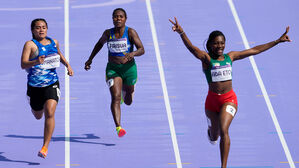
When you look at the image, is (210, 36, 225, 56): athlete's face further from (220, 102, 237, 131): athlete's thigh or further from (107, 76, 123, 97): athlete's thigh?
(107, 76, 123, 97): athlete's thigh

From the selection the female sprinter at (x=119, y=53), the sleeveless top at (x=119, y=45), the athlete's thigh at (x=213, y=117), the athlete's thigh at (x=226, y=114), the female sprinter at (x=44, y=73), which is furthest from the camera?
the sleeveless top at (x=119, y=45)

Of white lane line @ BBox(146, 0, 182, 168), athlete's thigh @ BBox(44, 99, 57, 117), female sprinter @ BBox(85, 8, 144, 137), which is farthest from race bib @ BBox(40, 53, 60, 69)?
white lane line @ BBox(146, 0, 182, 168)

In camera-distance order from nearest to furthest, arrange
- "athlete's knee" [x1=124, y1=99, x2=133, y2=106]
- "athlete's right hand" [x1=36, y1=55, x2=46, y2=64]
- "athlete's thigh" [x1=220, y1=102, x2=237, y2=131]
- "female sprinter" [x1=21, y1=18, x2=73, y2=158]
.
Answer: "athlete's thigh" [x1=220, y1=102, x2=237, y2=131], "athlete's right hand" [x1=36, y1=55, x2=46, y2=64], "female sprinter" [x1=21, y1=18, x2=73, y2=158], "athlete's knee" [x1=124, y1=99, x2=133, y2=106]

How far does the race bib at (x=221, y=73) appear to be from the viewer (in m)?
9.16

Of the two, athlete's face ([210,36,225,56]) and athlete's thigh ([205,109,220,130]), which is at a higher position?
athlete's face ([210,36,225,56])

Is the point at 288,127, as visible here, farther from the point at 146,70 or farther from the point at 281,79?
the point at 146,70

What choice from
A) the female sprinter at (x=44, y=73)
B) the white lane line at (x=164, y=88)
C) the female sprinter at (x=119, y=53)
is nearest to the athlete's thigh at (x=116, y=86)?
the female sprinter at (x=119, y=53)

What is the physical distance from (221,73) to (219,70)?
0.16 feet

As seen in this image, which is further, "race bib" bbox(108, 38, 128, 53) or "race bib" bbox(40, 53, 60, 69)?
"race bib" bbox(108, 38, 128, 53)

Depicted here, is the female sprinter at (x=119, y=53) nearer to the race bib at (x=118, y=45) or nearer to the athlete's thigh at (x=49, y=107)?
the race bib at (x=118, y=45)

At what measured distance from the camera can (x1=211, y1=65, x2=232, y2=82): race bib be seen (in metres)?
9.16

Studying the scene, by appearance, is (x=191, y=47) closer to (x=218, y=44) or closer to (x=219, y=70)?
(x=218, y=44)

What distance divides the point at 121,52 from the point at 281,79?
3.75 meters

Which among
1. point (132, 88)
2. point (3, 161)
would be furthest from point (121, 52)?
point (3, 161)
